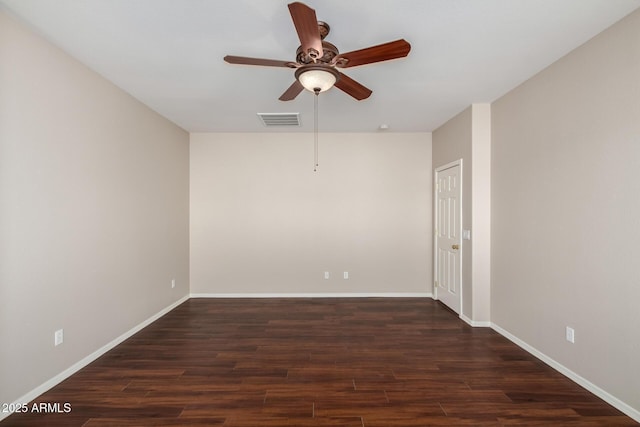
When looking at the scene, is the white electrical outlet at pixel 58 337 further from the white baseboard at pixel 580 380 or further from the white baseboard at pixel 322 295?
the white baseboard at pixel 580 380

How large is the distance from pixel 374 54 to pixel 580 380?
9.56 feet

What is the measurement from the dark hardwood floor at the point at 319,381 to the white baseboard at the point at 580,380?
47 mm

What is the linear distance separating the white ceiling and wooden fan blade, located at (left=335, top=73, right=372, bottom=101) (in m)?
0.29

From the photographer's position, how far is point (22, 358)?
1997 mm

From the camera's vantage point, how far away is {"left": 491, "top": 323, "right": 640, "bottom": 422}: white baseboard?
1.91 meters

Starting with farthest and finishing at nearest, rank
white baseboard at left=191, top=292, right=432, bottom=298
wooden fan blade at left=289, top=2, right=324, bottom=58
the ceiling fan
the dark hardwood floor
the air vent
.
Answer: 1. white baseboard at left=191, top=292, right=432, bottom=298
2. the air vent
3. the dark hardwood floor
4. the ceiling fan
5. wooden fan blade at left=289, top=2, right=324, bottom=58

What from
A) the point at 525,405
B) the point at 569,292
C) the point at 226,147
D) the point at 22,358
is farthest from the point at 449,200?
the point at 22,358

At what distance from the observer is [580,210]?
2256mm

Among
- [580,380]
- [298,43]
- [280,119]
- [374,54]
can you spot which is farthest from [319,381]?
[280,119]

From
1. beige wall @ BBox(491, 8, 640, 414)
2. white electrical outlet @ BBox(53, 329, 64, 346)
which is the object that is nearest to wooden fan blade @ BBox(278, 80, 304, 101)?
beige wall @ BBox(491, 8, 640, 414)

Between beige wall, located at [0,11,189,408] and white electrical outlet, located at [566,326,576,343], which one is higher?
beige wall, located at [0,11,189,408]

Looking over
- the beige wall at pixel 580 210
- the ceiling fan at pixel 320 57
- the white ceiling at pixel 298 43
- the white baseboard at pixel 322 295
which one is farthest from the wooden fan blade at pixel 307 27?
the white baseboard at pixel 322 295

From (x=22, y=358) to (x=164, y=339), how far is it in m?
1.21

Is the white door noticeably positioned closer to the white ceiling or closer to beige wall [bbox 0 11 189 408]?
the white ceiling
